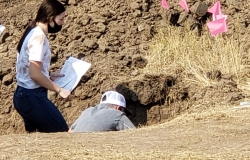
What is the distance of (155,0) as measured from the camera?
1314cm

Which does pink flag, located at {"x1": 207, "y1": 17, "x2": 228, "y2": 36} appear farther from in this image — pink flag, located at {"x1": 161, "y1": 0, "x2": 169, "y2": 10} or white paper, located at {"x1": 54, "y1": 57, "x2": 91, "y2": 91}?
white paper, located at {"x1": 54, "y1": 57, "x2": 91, "y2": 91}

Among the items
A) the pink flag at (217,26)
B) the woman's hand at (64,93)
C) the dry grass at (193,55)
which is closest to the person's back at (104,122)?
the woman's hand at (64,93)

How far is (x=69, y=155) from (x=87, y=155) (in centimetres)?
14

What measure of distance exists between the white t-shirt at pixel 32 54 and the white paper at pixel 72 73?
300mm

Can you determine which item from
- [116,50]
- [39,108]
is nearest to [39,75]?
[39,108]

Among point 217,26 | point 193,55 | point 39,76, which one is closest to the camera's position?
point 39,76

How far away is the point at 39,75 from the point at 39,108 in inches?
13.2

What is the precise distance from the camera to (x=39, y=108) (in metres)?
6.98

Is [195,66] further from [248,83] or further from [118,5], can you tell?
[118,5]

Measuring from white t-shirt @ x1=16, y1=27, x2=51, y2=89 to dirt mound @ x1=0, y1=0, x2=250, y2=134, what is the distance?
3074 millimetres

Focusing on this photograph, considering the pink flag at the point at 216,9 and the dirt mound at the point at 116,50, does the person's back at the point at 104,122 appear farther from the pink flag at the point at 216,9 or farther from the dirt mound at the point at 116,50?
the pink flag at the point at 216,9

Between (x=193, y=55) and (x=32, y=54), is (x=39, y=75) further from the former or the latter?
(x=193, y=55)

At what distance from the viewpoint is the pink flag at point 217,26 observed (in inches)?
463

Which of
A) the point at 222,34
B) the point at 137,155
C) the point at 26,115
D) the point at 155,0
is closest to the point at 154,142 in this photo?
the point at 137,155
